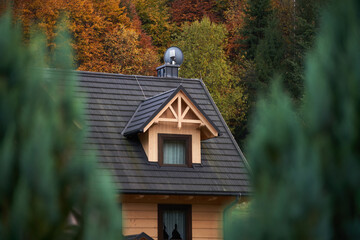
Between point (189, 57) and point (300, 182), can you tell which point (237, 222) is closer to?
point (300, 182)

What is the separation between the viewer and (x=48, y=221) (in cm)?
402

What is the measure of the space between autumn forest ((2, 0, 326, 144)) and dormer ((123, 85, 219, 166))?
62.1 feet

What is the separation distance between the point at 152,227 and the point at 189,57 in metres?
28.0

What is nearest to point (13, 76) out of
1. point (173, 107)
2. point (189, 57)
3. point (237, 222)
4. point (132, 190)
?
point (237, 222)

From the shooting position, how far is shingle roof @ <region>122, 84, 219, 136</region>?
17.8 meters

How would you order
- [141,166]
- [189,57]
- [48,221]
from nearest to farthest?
[48,221] < [141,166] < [189,57]

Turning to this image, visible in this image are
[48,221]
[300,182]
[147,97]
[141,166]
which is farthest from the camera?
[147,97]

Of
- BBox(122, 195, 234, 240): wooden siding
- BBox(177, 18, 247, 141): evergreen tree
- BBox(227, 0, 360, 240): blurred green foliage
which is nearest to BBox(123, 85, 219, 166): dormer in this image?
BBox(122, 195, 234, 240): wooden siding

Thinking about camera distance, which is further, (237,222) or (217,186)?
(217,186)

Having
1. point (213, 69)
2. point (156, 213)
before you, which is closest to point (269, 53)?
point (213, 69)

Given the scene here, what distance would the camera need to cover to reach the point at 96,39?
1677 inches

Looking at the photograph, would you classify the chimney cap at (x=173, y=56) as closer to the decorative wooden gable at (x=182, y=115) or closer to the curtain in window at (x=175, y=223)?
the decorative wooden gable at (x=182, y=115)

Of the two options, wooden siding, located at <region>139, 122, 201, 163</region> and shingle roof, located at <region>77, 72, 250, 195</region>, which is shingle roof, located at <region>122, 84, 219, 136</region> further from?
wooden siding, located at <region>139, 122, 201, 163</region>

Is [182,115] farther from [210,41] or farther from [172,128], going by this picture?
[210,41]
